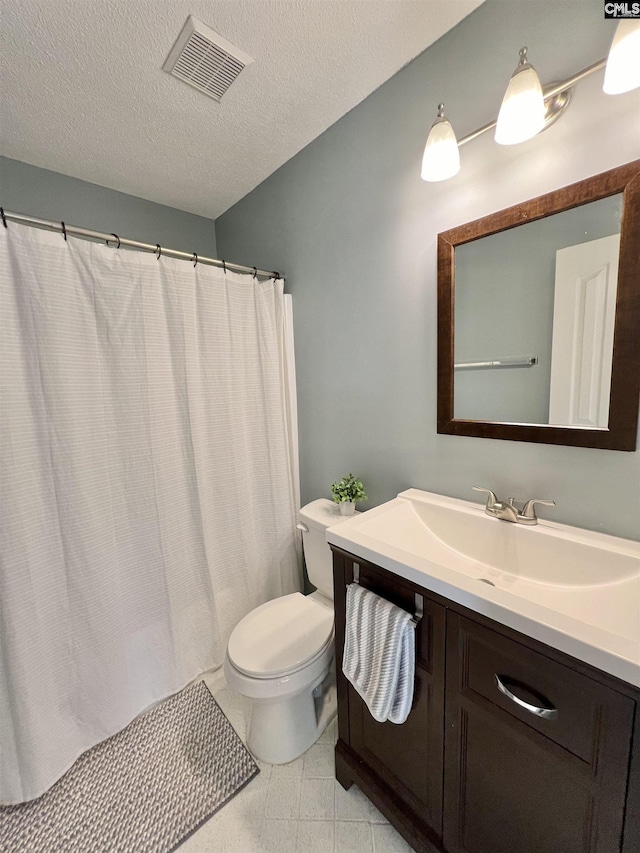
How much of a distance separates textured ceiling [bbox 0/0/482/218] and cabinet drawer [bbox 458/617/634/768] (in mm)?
1709

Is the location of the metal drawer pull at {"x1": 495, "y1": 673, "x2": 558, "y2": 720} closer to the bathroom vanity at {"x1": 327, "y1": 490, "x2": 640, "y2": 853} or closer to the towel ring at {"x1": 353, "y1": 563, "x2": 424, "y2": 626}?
the bathroom vanity at {"x1": 327, "y1": 490, "x2": 640, "y2": 853}

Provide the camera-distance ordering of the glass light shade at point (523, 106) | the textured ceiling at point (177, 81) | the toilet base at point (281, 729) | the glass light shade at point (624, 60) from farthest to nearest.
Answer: the toilet base at point (281, 729) < the textured ceiling at point (177, 81) < the glass light shade at point (523, 106) < the glass light shade at point (624, 60)

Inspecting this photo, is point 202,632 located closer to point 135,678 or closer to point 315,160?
point 135,678

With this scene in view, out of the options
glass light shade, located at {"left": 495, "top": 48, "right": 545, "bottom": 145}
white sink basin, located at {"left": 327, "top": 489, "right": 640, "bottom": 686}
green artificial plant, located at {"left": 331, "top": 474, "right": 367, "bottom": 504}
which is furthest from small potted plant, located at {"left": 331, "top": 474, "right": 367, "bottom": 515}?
glass light shade, located at {"left": 495, "top": 48, "right": 545, "bottom": 145}

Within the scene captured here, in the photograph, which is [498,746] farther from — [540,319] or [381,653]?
[540,319]

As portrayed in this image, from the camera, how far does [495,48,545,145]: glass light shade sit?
0.85 meters

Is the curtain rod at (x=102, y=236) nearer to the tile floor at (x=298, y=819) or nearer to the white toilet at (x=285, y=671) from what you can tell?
the white toilet at (x=285, y=671)

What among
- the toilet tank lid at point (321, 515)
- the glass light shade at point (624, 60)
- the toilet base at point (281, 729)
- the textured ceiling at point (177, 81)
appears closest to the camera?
the glass light shade at point (624, 60)

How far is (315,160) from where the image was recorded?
158 centimetres

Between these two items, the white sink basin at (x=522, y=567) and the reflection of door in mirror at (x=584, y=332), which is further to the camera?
the reflection of door in mirror at (x=584, y=332)

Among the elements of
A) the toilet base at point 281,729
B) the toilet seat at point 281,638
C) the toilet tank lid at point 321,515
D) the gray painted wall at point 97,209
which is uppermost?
the gray painted wall at point 97,209

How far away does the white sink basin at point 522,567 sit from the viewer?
63 centimetres

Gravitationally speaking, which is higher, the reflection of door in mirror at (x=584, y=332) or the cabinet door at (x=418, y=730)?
the reflection of door in mirror at (x=584, y=332)

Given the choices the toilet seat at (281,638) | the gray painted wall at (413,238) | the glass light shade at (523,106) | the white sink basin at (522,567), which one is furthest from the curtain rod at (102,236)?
the toilet seat at (281,638)
